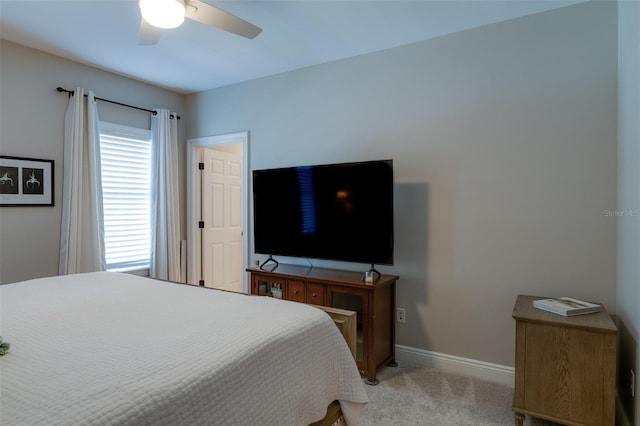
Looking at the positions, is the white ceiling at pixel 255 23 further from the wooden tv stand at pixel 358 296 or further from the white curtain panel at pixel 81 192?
the wooden tv stand at pixel 358 296

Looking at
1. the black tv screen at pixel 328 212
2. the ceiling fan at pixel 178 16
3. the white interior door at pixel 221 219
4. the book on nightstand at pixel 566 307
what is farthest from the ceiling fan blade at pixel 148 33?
the book on nightstand at pixel 566 307

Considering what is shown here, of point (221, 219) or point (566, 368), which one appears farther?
point (221, 219)

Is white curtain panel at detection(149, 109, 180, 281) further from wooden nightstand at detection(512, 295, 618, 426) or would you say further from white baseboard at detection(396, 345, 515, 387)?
wooden nightstand at detection(512, 295, 618, 426)

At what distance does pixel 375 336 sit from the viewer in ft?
8.59

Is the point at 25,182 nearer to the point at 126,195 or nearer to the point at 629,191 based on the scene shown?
the point at 126,195

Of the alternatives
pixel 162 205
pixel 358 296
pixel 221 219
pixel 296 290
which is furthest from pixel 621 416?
pixel 162 205

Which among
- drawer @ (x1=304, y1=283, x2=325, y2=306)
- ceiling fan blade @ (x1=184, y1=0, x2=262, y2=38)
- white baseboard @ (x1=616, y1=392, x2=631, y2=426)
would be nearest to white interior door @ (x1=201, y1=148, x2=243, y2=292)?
drawer @ (x1=304, y1=283, x2=325, y2=306)

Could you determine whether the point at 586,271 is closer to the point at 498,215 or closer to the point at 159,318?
the point at 498,215

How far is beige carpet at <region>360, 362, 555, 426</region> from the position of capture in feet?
6.96

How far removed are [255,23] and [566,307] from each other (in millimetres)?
2760

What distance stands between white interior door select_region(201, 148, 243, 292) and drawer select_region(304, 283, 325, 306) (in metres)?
1.95

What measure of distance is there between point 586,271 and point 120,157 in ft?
13.7

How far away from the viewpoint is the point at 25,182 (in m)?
3.02

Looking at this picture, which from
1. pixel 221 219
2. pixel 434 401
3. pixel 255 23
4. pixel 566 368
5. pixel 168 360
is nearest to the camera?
pixel 168 360
